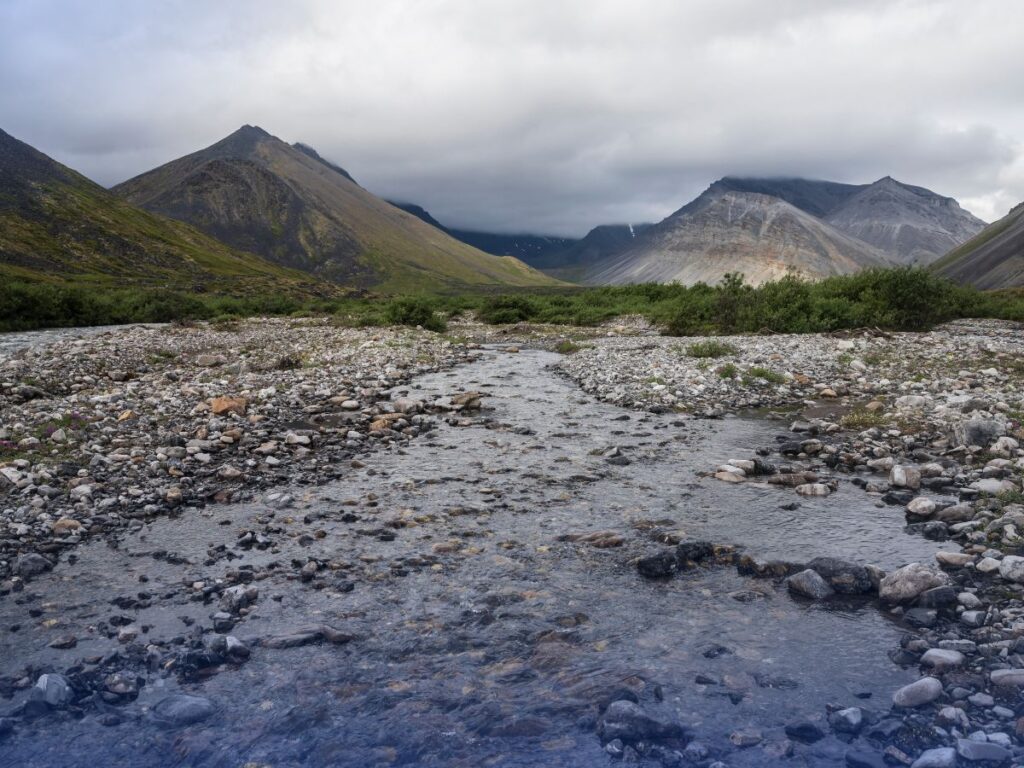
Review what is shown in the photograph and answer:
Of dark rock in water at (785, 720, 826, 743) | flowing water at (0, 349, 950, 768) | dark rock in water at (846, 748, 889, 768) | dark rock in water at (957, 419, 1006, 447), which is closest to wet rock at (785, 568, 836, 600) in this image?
Result: flowing water at (0, 349, 950, 768)

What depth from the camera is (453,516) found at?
8516 mm

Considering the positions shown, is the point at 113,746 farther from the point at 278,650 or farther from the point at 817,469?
the point at 817,469

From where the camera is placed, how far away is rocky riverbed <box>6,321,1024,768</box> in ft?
14.4

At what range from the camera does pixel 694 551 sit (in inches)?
281

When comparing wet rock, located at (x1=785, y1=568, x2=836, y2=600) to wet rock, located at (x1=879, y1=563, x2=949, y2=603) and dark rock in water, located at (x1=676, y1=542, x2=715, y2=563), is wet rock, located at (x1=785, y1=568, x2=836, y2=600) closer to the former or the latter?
wet rock, located at (x1=879, y1=563, x2=949, y2=603)

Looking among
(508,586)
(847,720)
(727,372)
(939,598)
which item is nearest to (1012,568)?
(939,598)

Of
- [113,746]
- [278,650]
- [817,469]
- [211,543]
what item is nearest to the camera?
[113,746]

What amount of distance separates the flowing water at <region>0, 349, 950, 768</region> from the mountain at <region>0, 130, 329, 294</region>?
288 feet

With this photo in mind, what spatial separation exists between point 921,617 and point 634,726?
3.00 metres

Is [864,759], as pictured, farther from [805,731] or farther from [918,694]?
[918,694]

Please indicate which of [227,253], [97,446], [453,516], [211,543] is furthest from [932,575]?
[227,253]

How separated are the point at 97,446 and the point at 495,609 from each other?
8019 millimetres

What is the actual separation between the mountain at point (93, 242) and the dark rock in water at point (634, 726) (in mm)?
92260

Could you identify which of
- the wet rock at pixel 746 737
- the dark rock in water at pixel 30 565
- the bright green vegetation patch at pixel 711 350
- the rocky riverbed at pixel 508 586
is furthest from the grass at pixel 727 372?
the dark rock in water at pixel 30 565
